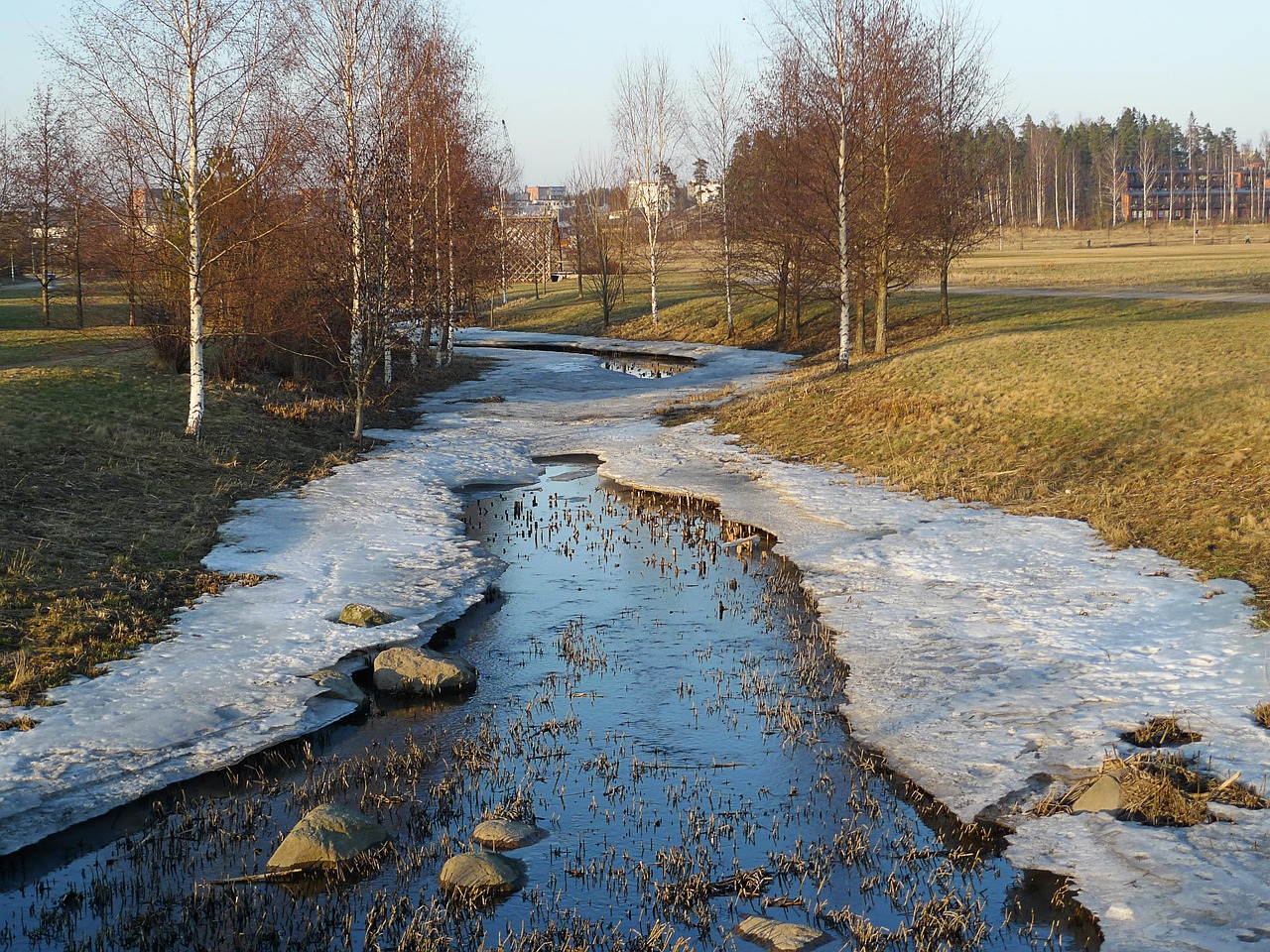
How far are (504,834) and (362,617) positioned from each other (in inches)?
191

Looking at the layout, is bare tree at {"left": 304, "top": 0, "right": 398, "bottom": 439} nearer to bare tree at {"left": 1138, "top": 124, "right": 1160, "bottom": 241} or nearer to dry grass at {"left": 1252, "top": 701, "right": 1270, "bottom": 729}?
dry grass at {"left": 1252, "top": 701, "right": 1270, "bottom": 729}

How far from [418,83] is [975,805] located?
92.1 feet

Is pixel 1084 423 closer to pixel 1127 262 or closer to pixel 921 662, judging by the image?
pixel 921 662

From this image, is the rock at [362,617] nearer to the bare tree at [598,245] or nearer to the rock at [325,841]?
the rock at [325,841]

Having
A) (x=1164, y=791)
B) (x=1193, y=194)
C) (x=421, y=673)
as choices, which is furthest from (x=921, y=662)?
(x=1193, y=194)

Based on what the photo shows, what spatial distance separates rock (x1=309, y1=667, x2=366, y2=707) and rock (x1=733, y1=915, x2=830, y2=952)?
4682mm

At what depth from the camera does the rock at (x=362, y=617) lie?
37.7ft

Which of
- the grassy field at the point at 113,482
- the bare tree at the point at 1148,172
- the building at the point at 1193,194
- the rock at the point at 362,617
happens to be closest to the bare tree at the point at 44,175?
the grassy field at the point at 113,482

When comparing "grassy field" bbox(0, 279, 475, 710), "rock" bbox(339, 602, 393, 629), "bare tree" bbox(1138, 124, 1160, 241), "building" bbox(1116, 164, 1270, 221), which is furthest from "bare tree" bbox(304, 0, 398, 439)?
"building" bbox(1116, 164, 1270, 221)

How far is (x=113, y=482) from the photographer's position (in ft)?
52.1

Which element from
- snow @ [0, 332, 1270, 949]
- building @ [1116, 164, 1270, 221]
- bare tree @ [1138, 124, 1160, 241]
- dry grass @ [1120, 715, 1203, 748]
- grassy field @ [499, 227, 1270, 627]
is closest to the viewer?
snow @ [0, 332, 1270, 949]

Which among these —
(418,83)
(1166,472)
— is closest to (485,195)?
(418,83)

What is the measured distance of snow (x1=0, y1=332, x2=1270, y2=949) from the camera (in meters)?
6.87

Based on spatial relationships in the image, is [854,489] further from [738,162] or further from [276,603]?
[738,162]
